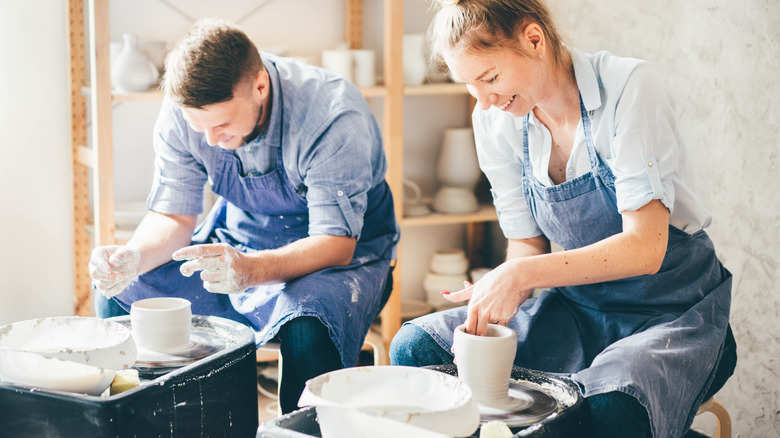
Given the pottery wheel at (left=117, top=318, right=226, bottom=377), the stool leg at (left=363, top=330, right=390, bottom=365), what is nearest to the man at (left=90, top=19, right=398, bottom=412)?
the pottery wheel at (left=117, top=318, right=226, bottom=377)

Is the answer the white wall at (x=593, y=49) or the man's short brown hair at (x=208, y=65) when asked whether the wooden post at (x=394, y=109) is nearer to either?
the white wall at (x=593, y=49)

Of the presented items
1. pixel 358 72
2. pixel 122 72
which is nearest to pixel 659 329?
pixel 358 72

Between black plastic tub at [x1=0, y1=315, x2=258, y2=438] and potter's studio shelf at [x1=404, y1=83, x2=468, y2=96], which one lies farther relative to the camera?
potter's studio shelf at [x1=404, y1=83, x2=468, y2=96]

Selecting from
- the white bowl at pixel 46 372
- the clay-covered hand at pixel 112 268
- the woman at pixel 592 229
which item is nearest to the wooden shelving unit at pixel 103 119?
the clay-covered hand at pixel 112 268

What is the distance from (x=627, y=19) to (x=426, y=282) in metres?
1.22

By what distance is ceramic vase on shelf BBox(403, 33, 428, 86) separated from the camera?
281 centimetres

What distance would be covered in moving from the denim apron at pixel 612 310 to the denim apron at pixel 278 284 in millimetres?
267

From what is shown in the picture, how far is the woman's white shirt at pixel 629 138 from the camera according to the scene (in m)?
1.42

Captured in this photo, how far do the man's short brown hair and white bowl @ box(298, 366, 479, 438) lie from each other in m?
0.82

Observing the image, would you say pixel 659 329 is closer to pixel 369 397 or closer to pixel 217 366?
pixel 369 397

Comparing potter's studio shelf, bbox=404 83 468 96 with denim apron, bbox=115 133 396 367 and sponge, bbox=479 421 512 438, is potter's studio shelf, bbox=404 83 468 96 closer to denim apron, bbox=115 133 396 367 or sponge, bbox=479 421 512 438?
denim apron, bbox=115 133 396 367

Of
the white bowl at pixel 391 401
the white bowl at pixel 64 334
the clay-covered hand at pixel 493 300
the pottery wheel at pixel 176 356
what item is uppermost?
the clay-covered hand at pixel 493 300

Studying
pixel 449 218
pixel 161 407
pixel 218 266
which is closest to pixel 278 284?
pixel 218 266

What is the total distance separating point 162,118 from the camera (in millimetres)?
2023
